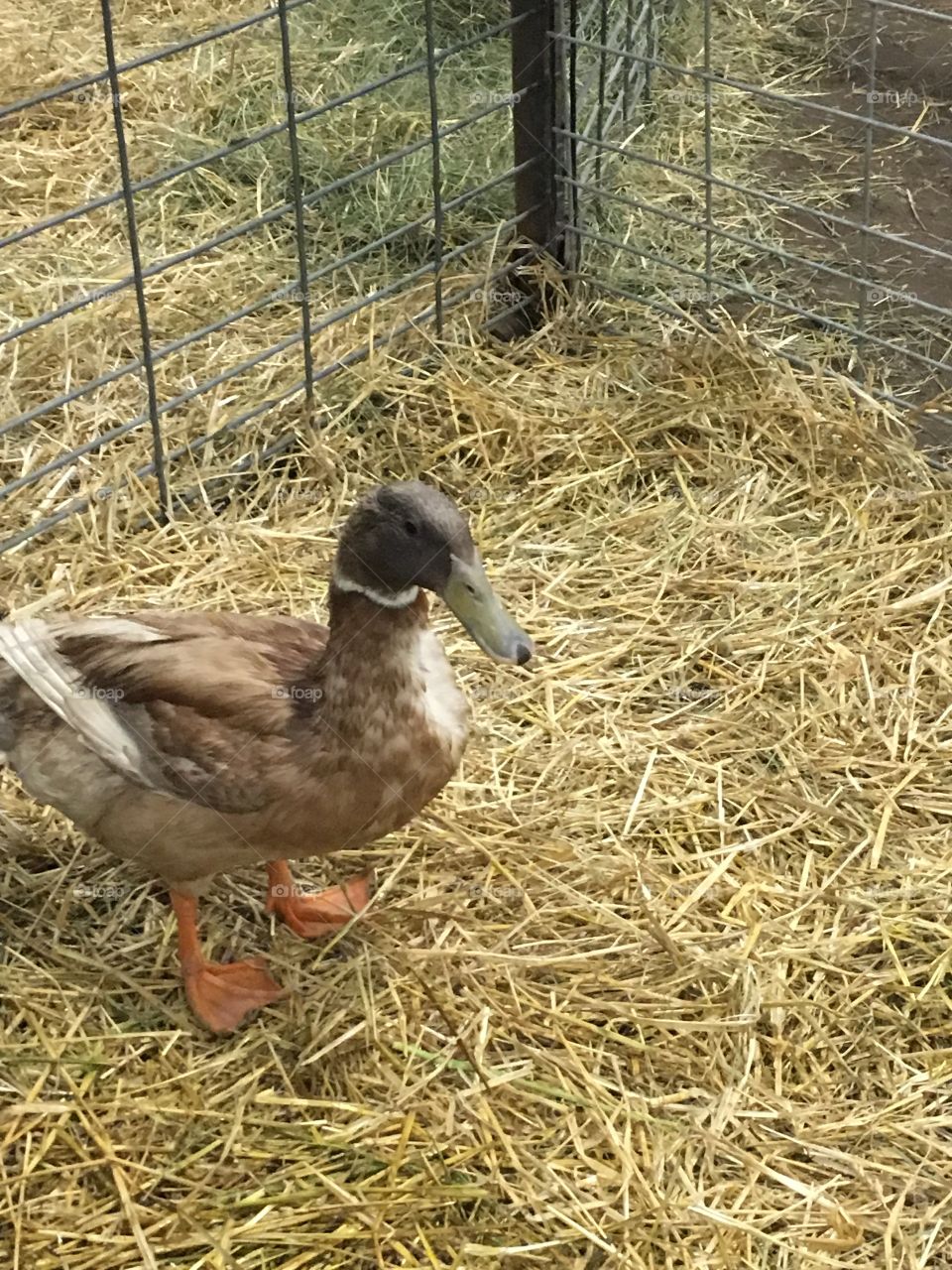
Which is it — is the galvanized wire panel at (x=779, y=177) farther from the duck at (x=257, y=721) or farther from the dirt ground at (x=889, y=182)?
the duck at (x=257, y=721)

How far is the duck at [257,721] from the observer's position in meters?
2.31

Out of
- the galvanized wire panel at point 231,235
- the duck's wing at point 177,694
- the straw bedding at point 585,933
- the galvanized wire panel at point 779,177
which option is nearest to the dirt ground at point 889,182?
the galvanized wire panel at point 779,177

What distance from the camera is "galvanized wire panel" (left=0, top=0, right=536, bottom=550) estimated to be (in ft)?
11.5

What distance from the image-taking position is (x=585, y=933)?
8.44 ft

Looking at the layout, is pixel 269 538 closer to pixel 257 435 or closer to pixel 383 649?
pixel 257 435

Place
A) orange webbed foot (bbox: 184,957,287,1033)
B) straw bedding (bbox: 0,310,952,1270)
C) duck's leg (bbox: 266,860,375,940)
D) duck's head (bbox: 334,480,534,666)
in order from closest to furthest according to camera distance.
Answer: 1. straw bedding (bbox: 0,310,952,1270)
2. duck's head (bbox: 334,480,534,666)
3. orange webbed foot (bbox: 184,957,287,1033)
4. duck's leg (bbox: 266,860,375,940)

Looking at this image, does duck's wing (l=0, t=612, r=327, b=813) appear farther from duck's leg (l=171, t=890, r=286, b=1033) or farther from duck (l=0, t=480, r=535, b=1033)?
duck's leg (l=171, t=890, r=286, b=1033)

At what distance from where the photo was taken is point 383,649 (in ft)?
7.77

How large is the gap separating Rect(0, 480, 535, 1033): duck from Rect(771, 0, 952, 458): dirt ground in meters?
1.66

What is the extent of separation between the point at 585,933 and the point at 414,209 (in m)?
2.38

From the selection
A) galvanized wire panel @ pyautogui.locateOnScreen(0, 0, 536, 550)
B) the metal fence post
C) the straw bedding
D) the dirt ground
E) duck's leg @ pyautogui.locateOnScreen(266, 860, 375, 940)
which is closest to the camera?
the straw bedding

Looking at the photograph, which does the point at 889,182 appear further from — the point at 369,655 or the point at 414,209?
the point at 369,655

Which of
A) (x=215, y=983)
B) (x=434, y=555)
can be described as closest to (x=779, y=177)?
(x=434, y=555)

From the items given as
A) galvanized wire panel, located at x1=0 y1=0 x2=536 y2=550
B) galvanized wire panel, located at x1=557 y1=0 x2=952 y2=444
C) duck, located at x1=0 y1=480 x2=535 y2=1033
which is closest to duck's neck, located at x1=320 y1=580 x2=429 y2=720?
duck, located at x1=0 y1=480 x2=535 y2=1033
